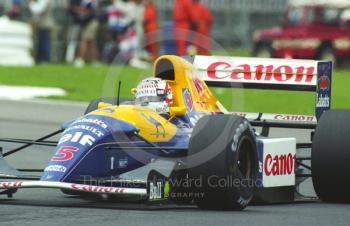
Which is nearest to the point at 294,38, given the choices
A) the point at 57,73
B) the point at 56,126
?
the point at 57,73

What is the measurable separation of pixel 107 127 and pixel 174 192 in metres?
0.72

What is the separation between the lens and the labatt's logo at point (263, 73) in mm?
11500

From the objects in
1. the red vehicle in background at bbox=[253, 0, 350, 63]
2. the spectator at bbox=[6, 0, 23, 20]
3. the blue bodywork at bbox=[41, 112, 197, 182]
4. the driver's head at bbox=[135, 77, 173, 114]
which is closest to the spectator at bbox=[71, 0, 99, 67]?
the spectator at bbox=[6, 0, 23, 20]

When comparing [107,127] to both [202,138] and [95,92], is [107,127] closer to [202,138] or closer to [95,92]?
[202,138]

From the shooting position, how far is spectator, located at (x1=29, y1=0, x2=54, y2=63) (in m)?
27.0

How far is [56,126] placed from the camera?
17625 millimetres

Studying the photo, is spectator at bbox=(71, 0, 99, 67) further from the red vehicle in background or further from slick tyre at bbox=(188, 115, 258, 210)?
slick tyre at bbox=(188, 115, 258, 210)

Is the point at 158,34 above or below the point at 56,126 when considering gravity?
above

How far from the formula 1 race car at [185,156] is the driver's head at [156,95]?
9 centimetres

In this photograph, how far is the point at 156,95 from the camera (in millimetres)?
10406

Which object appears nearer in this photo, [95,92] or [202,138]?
[202,138]

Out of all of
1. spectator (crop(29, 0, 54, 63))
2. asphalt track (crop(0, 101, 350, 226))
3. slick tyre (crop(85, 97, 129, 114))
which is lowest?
asphalt track (crop(0, 101, 350, 226))


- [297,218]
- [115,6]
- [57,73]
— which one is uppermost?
[115,6]

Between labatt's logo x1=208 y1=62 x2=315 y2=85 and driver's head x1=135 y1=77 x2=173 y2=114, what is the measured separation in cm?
127
